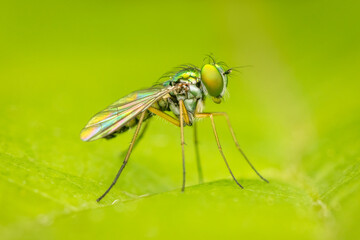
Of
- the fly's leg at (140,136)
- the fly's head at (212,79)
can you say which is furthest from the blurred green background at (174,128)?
the fly's head at (212,79)

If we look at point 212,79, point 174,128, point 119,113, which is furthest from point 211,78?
point 119,113

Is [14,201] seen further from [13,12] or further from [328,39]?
[328,39]

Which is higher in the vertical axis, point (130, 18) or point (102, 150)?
point (130, 18)

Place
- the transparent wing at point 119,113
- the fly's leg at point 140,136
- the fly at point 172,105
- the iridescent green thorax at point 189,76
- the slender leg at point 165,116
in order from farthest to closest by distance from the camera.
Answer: the iridescent green thorax at point 189,76 → the slender leg at point 165,116 → the fly's leg at point 140,136 → the fly at point 172,105 → the transparent wing at point 119,113

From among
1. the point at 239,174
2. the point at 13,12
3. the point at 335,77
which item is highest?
the point at 13,12

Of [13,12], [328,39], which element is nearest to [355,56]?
[328,39]

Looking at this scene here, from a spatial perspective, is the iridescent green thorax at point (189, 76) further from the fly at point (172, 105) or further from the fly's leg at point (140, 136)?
the fly's leg at point (140, 136)

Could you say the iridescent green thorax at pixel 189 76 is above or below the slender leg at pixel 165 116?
above
